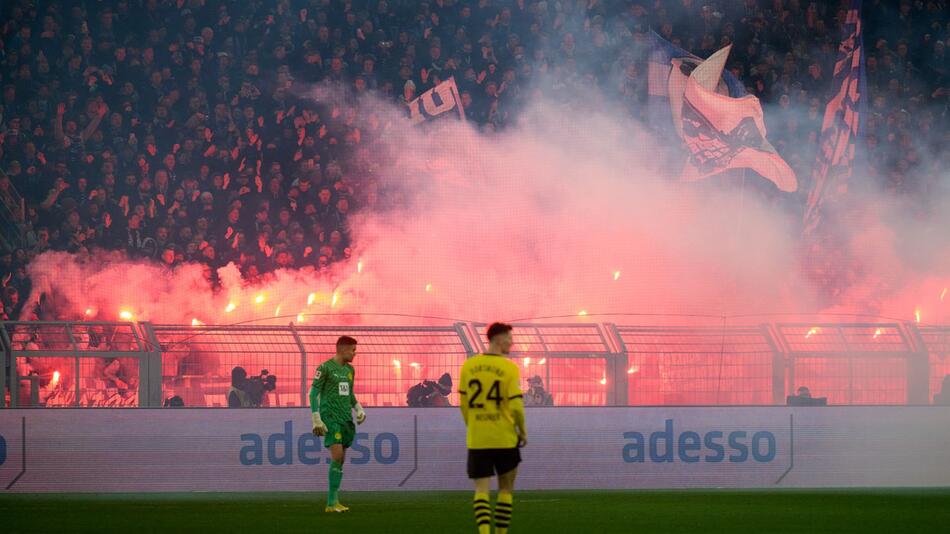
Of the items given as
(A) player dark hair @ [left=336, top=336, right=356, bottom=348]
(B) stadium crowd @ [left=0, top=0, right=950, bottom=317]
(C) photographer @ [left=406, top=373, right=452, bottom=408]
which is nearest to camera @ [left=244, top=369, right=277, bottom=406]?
(C) photographer @ [left=406, top=373, right=452, bottom=408]

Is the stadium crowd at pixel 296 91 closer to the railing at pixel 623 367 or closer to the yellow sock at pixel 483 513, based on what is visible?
the railing at pixel 623 367

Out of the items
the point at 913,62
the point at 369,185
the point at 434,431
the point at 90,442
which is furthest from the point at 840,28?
the point at 90,442

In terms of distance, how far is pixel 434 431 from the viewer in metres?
11.0

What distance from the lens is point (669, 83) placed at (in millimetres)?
18906

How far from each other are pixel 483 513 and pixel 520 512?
259 centimetres

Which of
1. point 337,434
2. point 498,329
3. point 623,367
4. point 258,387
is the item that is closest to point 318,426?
point 337,434

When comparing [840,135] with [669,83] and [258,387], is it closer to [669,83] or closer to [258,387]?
[669,83]

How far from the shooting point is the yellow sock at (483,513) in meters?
6.13

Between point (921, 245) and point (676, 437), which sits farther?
point (921, 245)

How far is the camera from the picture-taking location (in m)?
12.2

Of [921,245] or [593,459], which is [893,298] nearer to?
[921,245]

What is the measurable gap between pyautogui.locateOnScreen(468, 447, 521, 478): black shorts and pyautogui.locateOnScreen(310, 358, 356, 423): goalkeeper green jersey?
9.02ft

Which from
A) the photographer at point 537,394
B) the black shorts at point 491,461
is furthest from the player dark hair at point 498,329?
the photographer at point 537,394

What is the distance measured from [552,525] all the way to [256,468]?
379 centimetres
